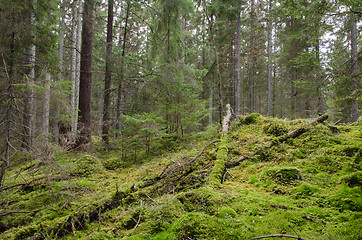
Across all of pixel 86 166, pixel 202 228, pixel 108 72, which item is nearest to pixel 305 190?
pixel 202 228

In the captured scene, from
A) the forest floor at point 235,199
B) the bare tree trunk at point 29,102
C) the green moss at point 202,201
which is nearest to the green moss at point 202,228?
the forest floor at point 235,199

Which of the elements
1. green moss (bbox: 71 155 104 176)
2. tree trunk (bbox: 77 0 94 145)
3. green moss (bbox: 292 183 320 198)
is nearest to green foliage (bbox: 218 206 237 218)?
green moss (bbox: 292 183 320 198)

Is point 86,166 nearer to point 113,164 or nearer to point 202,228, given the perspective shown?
point 113,164

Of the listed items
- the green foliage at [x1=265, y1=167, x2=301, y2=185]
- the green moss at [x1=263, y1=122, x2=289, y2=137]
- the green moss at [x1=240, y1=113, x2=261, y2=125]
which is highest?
the green moss at [x1=240, y1=113, x2=261, y2=125]

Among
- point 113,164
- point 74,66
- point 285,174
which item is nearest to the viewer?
point 285,174

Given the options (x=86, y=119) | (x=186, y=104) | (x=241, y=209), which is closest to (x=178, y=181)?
(x=241, y=209)

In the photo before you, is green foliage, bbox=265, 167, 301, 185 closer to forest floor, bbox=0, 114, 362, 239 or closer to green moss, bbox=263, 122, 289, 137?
forest floor, bbox=0, 114, 362, 239

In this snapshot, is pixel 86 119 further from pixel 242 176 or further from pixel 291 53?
pixel 291 53

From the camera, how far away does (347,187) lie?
246 centimetres

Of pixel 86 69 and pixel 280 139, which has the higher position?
pixel 86 69

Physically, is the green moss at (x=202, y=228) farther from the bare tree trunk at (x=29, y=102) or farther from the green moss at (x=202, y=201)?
the bare tree trunk at (x=29, y=102)

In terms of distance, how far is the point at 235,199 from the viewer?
8.41 ft

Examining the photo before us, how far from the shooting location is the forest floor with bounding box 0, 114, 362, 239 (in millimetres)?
2006

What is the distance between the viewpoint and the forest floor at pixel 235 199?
201 cm
